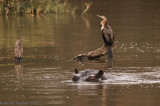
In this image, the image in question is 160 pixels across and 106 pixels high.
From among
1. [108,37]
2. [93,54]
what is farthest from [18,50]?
[108,37]

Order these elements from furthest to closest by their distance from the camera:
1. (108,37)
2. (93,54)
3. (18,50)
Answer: (93,54) → (108,37) → (18,50)

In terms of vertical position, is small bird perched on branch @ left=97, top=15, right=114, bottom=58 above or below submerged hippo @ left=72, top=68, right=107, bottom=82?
above

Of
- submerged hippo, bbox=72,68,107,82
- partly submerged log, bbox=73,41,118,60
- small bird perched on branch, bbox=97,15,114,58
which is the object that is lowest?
submerged hippo, bbox=72,68,107,82

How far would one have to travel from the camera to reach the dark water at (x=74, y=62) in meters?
14.4

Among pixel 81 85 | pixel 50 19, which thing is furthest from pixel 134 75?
pixel 50 19

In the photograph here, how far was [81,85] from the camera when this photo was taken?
52.2 feet

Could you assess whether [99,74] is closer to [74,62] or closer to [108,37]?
[74,62]

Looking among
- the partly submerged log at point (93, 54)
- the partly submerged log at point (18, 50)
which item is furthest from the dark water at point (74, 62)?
the partly submerged log at point (93, 54)

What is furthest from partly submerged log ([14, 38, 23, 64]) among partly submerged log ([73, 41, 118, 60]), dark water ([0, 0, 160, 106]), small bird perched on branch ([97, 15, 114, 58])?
small bird perched on branch ([97, 15, 114, 58])

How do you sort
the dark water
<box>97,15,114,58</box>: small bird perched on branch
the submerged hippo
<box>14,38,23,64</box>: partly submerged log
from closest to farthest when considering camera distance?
the dark water → the submerged hippo → <box>14,38,23,64</box>: partly submerged log → <box>97,15,114,58</box>: small bird perched on branch

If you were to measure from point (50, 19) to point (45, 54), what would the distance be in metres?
16.1

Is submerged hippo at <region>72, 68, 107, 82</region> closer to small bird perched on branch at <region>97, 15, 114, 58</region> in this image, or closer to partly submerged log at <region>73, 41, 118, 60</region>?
partly submerged log at <region>73, 41, 118, 60</region>

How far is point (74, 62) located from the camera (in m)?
21.1

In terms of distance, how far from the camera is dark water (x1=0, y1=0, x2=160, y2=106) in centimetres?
1441
